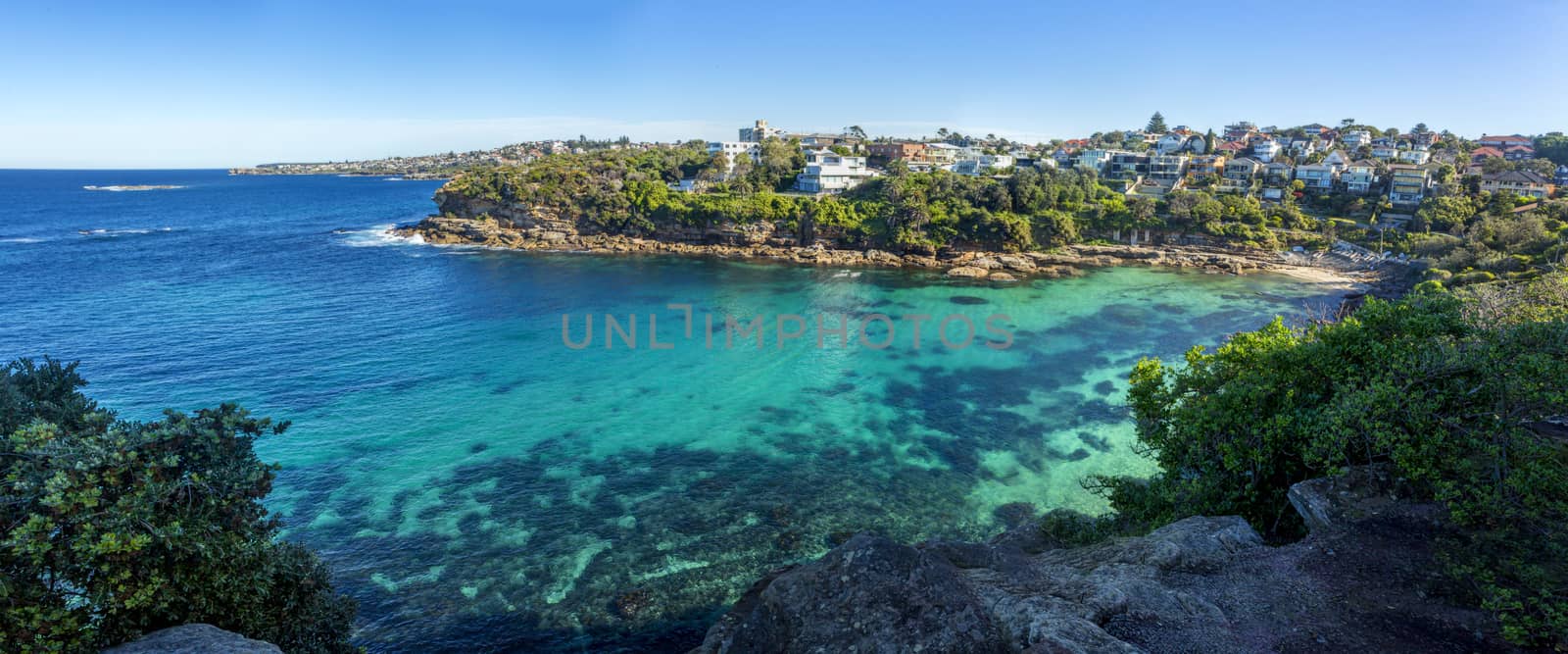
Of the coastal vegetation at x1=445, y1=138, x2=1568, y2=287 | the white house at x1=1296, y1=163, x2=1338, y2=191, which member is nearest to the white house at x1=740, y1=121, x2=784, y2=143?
the coastal vegetation at x1=445, y1=138, x2=1568, y2=287

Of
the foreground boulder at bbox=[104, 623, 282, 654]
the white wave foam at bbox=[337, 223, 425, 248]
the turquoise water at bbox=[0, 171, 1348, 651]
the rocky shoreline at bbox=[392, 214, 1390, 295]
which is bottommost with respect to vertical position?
the turquoise water at bbox=[0, 171, 1348, 651]

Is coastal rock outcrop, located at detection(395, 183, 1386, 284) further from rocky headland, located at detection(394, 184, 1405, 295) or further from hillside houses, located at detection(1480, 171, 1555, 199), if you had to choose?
hillside houses, located at detection(1480, 171, 1555, 199)

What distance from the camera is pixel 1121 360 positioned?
43.8m

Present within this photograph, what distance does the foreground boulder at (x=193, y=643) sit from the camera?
1026 cm

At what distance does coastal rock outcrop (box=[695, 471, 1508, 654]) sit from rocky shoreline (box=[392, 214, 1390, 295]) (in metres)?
59.1

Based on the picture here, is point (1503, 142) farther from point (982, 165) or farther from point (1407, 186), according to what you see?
point (982, 165)

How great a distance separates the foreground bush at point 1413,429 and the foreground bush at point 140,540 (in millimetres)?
22275

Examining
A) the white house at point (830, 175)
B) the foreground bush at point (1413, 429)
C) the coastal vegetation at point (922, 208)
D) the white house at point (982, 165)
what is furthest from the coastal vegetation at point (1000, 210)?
the foreground bush at point (1413, 429)

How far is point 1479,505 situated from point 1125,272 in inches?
2634

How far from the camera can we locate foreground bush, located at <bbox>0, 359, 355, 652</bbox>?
31.9 ft

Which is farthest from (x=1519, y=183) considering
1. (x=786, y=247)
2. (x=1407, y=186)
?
(x=786, y=247)

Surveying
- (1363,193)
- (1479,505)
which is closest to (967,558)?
(1479,505)

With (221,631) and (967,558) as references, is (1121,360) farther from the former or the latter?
(221,631)

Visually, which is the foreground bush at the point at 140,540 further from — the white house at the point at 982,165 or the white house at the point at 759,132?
the white house at the point at 759,132
